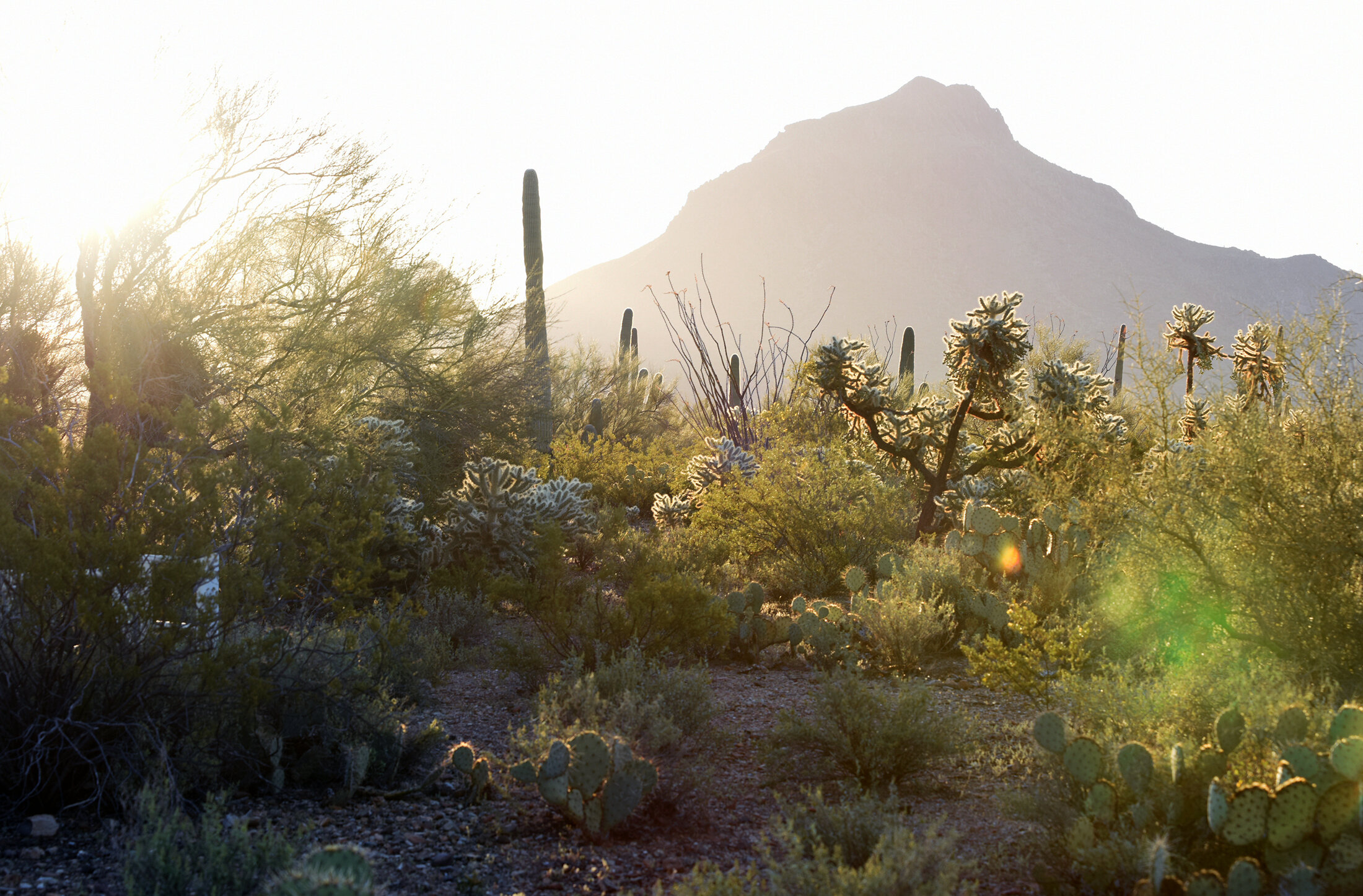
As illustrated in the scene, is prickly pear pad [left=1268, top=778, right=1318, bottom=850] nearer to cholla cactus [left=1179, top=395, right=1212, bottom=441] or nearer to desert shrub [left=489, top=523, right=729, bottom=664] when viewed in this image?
desert shrub [left=489, top=523, right=729, bottom=664]

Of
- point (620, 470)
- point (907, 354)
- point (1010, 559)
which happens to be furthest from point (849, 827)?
point (907, 354)

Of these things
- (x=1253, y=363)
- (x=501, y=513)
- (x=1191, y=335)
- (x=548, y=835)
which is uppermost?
(x=1191, y=335)

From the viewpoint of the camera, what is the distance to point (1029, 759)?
161 inches

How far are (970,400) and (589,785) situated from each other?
6.23 m

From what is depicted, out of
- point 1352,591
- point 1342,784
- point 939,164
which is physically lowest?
point 1342,784

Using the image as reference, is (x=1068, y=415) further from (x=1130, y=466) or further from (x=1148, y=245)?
(x=1148, y=245)

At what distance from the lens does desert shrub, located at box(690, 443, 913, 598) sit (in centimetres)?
859

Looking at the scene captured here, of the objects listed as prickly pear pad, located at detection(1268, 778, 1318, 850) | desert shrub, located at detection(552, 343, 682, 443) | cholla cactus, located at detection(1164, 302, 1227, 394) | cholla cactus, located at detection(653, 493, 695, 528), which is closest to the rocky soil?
prickly pear pad, located at detection(1268, 778, 1318, 850)

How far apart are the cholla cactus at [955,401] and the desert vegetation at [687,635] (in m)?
0.05

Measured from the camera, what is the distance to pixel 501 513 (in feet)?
26.6

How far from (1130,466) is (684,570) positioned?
155 inches

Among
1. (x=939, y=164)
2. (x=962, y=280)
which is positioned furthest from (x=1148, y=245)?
(x=939, y=164)

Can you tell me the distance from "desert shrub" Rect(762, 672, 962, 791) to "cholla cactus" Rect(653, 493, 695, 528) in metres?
7.05

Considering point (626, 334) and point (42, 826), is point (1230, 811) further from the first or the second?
point (626, 334)
